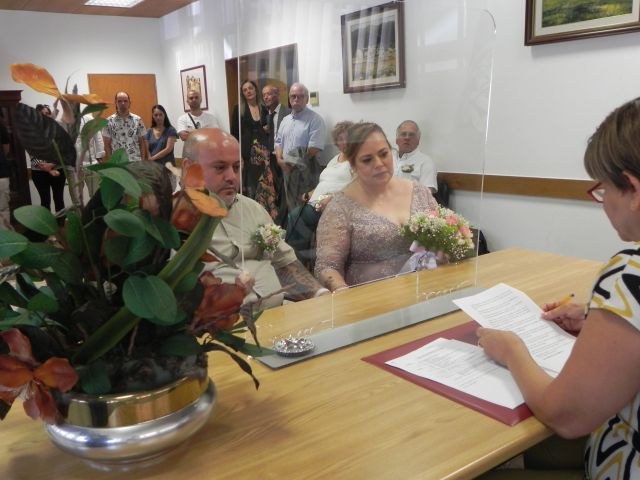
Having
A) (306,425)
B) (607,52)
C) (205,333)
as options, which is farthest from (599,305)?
(607,52)

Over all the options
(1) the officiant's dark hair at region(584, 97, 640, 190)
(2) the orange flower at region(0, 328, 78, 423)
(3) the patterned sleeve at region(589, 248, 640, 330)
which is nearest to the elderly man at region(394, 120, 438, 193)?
(1) the officiant's dark hair at region(584, 97, 640, 190)

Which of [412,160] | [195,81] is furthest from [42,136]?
[195,81]

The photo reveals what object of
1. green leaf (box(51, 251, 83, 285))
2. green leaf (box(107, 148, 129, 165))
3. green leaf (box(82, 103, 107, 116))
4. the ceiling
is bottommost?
green leaf (box(51, 251, 83, 285))

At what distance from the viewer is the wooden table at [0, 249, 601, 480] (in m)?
0.81

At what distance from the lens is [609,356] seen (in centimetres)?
84

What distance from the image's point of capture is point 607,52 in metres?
2.99

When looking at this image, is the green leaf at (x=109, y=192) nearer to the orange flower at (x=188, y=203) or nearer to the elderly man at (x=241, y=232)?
the orange flower at (x=188, y=203)

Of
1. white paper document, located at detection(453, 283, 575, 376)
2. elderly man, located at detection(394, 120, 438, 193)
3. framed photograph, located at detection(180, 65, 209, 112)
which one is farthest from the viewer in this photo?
framed photograph, located at detection(180, 65, 209, 112)

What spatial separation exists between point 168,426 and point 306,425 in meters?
0.25

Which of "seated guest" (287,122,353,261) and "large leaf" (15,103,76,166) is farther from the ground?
"large leaf" (15,103,76,166)

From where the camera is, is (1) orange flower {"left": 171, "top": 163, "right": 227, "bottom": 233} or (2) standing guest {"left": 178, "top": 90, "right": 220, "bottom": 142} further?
(2) standing guest {"left": 178, "top": 90, "right": 220, "bottom": 142}

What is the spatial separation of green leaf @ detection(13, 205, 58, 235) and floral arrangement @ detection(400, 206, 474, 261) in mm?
1041

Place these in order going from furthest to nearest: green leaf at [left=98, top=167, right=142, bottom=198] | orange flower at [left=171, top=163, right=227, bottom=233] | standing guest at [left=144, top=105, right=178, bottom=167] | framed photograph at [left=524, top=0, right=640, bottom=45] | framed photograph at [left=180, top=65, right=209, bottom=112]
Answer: framed photograph at [left=180, top=65, right=209, bottom=112] → standing guest at [left=144, top=105, right=178, bottom=167] → framed photograph at [left=524, top=0, right=640, bottom=45] → orange flower at [left=171, top=163, right=227, bottom=233] → green leaf at [left=98, top=167, right=142, bottom=198]

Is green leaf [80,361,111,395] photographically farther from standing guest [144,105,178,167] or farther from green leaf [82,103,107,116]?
standing guest [144,105,178,167]
